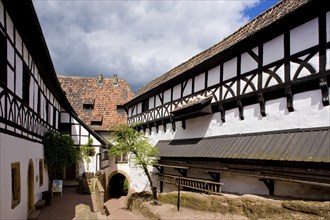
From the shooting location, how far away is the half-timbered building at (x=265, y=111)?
27.2 feet

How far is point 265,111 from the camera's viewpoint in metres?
10.1

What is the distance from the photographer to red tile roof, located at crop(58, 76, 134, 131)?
28.1 meters

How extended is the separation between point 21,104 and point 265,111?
7869 millimetres

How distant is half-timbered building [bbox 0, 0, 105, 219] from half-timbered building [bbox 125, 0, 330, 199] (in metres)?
6.32

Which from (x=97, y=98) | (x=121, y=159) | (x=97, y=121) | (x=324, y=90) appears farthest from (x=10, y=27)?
(x=97, y=98)

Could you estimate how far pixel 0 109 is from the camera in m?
7.11

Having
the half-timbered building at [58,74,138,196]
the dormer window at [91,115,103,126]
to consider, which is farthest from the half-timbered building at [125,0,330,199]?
the dormer window at [91,115,103,126]

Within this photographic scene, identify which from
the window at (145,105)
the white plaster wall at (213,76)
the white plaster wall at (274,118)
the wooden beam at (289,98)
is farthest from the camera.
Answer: the window at (145,105)

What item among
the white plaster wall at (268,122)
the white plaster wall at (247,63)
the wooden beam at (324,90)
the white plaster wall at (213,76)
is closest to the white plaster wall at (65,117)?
the white plaster wall at (268,122)

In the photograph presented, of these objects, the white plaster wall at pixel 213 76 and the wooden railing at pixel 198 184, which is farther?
the white plaster wall at pixel 213 76

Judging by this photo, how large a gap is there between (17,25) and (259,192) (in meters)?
9.31

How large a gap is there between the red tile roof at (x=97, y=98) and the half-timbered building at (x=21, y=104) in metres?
13.4

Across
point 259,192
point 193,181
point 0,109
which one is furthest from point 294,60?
point 0,109

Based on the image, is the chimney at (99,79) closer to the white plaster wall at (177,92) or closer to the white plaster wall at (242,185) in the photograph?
the white plaster wall at (177,92)
